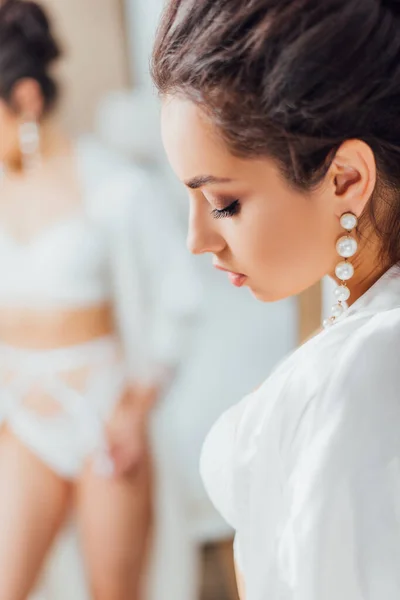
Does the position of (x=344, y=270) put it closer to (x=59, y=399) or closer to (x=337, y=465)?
(x=337, y=465)

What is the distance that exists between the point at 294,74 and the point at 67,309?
748mm

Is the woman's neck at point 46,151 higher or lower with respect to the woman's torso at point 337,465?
higher

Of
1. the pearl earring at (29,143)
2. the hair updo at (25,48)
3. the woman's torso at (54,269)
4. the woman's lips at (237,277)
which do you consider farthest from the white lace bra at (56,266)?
the woman's lips at (237,277)

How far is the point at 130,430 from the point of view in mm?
1171

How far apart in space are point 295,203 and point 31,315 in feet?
2.36

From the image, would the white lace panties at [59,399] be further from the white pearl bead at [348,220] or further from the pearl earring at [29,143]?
the white pearl bead at [348,220]

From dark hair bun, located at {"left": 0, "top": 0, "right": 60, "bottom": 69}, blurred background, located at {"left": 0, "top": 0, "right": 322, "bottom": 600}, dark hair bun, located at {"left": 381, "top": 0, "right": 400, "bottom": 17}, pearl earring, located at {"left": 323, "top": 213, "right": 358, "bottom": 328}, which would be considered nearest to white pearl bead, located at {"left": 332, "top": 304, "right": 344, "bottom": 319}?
pearl earring, located at {"left": 323, "top": 213, "right": 358, "bottom": 328}

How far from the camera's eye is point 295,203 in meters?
0.44

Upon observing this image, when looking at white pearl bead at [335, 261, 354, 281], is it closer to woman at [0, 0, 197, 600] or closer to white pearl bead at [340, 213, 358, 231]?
white pearl bead at [340, 213, 358, 231]

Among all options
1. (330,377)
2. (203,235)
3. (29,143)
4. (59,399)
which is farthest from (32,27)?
(330,377)

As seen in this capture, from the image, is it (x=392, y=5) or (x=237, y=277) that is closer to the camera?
(x=392, y=5)

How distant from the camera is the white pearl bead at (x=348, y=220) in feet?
1.47

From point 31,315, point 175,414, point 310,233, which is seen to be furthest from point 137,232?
point 310,233

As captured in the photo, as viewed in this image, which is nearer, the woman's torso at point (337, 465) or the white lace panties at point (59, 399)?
the woman's torso at point (337, 465)
